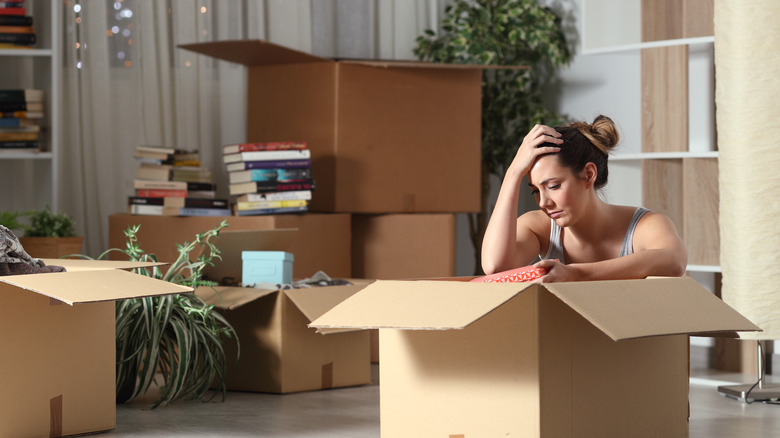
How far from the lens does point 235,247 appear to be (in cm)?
259

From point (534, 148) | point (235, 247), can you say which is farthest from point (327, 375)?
point (534, 148)

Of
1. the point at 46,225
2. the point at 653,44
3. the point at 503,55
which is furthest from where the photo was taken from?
the point at 503,55

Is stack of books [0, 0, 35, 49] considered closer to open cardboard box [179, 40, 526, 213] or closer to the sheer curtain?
the sheer curtain

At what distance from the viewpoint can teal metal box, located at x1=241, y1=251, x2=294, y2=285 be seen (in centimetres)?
250

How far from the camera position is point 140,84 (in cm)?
352

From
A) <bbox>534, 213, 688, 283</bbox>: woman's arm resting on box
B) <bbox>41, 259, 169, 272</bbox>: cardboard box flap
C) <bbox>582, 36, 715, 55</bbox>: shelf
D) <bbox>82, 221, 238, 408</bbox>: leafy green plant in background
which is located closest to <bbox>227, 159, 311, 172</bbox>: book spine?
<bbox>82, 221, 238, 408</bbox>: leafy green plant in background

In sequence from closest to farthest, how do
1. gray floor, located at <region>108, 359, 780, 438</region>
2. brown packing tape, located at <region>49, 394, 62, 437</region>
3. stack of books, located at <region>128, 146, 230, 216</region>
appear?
brown packing tape, located at <region>49, 394, 62, 437</region> → gray floor, located at <region>108, 359, 780, 438</region> → stack of books, located at <region>128, 146, 230, 216</region>

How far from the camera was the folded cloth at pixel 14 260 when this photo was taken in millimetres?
1771

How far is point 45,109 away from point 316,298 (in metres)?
1.37

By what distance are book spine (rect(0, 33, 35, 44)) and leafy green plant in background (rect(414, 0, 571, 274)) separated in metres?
1.52

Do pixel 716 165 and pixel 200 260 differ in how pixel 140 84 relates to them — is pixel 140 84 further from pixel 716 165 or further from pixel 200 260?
pixel 716 165

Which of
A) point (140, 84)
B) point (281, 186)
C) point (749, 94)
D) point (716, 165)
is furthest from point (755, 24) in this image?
point (140, 84)

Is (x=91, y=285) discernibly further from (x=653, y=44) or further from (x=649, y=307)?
(x=653, y=44)

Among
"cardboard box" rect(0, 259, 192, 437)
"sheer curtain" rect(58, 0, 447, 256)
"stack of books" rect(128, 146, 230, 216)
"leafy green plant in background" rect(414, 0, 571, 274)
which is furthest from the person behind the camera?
"leafy green plant in background" rect(414, 0, 571, 274)
